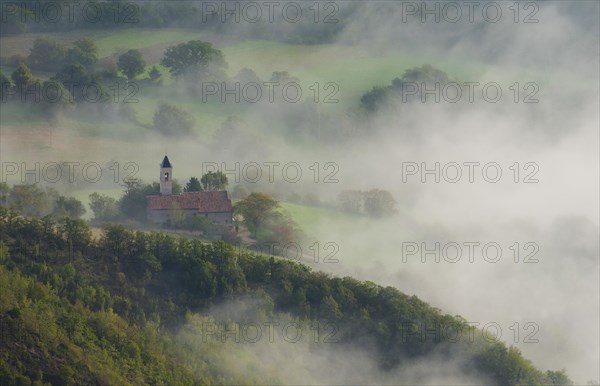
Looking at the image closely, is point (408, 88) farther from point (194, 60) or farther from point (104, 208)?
point (104, 208)

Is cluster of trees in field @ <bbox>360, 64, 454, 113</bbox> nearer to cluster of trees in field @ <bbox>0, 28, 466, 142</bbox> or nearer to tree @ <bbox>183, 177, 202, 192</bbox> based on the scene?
cluster of trees in field @ <bbox>0, 28, 466, 142</bbox>

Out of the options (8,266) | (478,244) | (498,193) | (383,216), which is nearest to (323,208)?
(383,216)

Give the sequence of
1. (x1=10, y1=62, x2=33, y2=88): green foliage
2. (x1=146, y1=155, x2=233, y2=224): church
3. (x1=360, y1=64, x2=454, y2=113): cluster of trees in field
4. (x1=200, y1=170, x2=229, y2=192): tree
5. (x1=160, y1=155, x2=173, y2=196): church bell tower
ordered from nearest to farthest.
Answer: (x1=146, y1=155, x2=233, y2=224): church → (x1=160, y1=155, x2=173, y2=196): church bell tower → (x1=200, y1=170, x2=229, y2=192): tree → (x1=10, y1=62, x2=33, y2=88): green foliage → (x1=360, y1=64, x2=454, y2=113): cluster of trees in field

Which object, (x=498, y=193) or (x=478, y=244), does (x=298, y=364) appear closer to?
(x=478, y=244)

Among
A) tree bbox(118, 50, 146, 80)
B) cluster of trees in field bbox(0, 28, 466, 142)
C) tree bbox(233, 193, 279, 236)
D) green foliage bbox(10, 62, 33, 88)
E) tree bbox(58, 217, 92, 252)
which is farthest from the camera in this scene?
tree bbox(118, 50, 146, 80)

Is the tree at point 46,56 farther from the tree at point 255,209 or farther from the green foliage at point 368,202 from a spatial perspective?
the tree at point 255,209

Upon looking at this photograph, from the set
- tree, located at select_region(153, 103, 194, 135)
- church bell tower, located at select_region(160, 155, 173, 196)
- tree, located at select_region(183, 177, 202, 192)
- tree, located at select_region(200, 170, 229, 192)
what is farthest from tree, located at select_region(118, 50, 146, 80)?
church bell tower, located at select_region(160, 155, 173, 196)

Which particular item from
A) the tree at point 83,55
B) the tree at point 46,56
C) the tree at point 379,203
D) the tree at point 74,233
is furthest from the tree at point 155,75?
the tree at point 74,233

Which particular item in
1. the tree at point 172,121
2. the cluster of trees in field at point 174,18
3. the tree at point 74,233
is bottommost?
the tree at point 74,233
